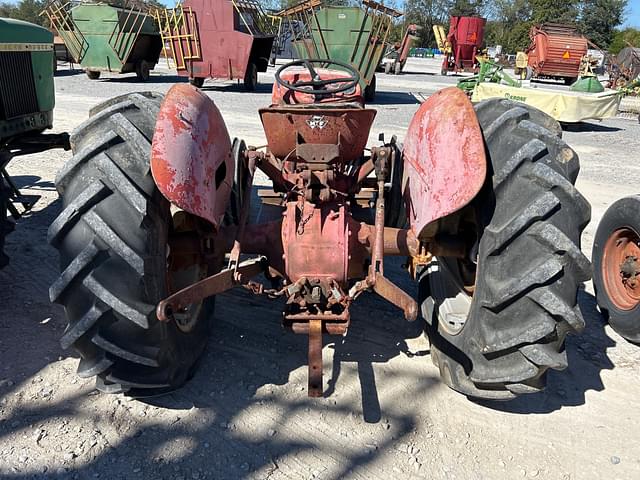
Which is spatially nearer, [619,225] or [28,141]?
[619,225]

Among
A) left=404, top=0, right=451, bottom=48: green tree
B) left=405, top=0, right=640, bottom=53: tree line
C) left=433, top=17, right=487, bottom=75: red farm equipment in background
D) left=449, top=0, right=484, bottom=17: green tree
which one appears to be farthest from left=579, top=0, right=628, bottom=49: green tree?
left=433, top=17, right=487, bottom=75: red farm equipment in background

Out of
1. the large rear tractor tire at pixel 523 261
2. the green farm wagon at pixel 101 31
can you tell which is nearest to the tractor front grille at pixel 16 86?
the large rear tractor tire at pixel 523 261

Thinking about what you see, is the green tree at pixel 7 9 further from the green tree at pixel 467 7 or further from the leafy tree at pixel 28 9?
the green tree at pixel 467 7

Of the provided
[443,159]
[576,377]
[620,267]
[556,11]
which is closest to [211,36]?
[620,267]

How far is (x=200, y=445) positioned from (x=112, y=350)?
0.61 m

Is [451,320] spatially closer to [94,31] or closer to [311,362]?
[311,362]

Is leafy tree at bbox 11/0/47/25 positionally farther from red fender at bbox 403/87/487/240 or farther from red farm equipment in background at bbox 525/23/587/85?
red fender at bbox 403/87/487/240

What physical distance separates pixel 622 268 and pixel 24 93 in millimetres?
4818

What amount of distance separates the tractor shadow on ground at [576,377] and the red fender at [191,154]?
1.67 metres

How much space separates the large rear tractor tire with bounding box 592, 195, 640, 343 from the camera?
10.7 feet

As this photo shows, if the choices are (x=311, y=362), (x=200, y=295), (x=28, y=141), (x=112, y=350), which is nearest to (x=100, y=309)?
(x=112, y=350)

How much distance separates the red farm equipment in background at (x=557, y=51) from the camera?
22188mm

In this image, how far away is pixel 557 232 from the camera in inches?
81.7

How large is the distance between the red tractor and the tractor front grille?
2.07 m
